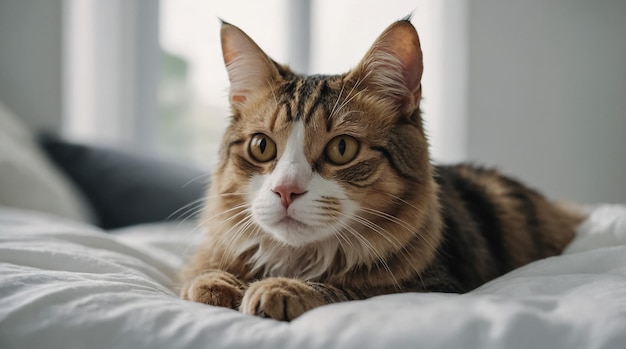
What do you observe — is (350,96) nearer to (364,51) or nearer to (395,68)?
(395,68)

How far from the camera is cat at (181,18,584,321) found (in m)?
1.03

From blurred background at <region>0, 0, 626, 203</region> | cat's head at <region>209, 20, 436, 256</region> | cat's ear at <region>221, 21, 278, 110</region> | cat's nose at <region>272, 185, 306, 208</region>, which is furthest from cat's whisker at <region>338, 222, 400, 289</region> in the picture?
blurred background at <region>0, 0, 626, 203</region>

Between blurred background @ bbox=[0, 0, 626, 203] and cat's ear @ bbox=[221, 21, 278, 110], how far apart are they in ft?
6.93

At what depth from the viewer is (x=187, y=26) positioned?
3.66 meters

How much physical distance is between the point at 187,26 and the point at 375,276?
2.97 meters

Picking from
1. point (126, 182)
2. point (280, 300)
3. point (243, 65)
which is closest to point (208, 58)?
point (126, 182)

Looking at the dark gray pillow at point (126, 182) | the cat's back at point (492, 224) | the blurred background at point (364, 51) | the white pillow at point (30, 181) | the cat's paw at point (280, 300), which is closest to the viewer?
the cat's paw at point (280, 300)

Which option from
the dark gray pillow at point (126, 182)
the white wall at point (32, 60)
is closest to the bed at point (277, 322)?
the dark gray pillow at point (126, 182)

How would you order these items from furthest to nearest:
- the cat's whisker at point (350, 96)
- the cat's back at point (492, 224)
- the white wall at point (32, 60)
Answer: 1. the white wall at point (32, 60)
2. the cat's back at point (492, 224)
3. the cat's whisker at point (350, 96)

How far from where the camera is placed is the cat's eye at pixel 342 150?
1075 mm

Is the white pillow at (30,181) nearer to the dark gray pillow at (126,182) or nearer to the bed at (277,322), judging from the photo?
the dark gray pillow at (126,182)

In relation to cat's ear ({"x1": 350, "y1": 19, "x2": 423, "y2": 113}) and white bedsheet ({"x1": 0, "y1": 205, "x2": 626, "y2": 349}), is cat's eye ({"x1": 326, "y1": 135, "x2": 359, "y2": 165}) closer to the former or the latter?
cat's ear ({"x1": 350, "y1": 19, "x2": 423, "y2": 113})

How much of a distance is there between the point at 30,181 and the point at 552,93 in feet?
10.0

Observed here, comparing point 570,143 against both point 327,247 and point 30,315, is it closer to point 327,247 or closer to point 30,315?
point 327,247
